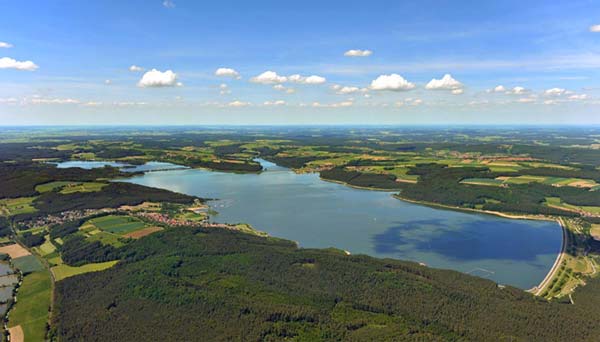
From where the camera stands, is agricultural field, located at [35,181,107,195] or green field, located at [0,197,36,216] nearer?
green field, located at [0,197,36,216]

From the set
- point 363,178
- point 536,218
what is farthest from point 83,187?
point 536,218

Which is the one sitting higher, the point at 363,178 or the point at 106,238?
the point at 363,178

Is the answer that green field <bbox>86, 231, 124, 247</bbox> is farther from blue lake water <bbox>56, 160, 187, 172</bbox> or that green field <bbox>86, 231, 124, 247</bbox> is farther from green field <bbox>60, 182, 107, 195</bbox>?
blue lake water <bbox>56, 160, 187, 172</bbox>

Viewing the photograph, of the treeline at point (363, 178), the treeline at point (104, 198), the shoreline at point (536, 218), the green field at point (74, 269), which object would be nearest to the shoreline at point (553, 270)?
the shoreline at point (536, 218)

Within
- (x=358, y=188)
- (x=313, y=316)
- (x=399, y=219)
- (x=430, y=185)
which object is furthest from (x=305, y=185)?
(x=313, y=316)

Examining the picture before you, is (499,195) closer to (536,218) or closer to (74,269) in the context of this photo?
(536,218)

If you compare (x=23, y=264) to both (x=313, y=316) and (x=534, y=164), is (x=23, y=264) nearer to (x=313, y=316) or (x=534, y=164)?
(x=313, y=316)

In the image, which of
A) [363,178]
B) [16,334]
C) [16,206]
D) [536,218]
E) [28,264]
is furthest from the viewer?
[363,178]

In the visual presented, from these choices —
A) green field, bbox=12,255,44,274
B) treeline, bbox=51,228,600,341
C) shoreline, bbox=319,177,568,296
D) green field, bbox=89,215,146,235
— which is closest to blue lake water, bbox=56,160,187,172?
shoreline, bbox=319,177,568,296
